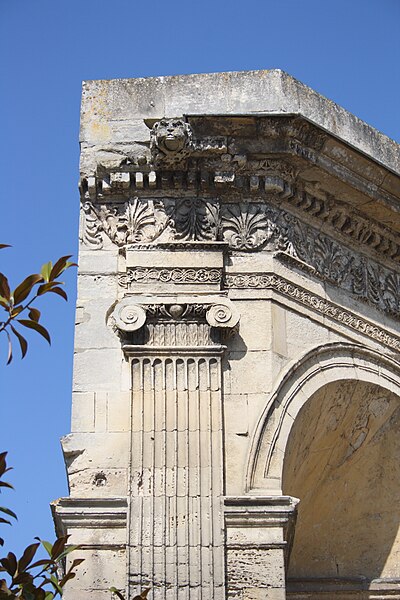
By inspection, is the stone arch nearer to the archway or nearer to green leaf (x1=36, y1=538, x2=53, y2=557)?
the archway

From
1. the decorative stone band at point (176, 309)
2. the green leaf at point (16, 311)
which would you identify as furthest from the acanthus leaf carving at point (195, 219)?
the green leaf at point (16, 311)

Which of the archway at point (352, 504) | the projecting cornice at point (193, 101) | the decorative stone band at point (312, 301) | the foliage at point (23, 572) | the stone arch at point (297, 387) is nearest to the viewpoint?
the foliage at point (23, 572)

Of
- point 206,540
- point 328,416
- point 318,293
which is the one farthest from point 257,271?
point 206,540

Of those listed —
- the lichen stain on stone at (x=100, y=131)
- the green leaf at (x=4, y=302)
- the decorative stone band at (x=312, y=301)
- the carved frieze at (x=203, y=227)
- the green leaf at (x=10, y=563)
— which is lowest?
the green leaf at (x=10, y=563)

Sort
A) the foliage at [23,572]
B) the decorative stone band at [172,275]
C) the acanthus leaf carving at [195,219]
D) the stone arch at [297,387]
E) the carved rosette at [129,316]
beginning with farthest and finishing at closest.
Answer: the acanthus leaf carving at [195,219] → the decorative stone band at [172,275] → the carved rosette at [129,316] → the stone arch at [297,387] → the foliage at [23,572]

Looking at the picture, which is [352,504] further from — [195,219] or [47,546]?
[47,546]

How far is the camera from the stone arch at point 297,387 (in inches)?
397

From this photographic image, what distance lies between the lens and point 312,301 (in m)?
11.2

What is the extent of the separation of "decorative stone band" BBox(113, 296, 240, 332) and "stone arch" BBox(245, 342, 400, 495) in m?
0.68

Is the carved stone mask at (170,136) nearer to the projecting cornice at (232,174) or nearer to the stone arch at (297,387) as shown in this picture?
the projecting cornice at (232,174)

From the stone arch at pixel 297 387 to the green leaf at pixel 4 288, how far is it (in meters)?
4.25

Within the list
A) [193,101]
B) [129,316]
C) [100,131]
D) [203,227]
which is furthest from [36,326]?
[193,101]

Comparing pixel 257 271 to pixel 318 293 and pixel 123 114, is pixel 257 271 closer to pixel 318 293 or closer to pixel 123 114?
pixel 318 293

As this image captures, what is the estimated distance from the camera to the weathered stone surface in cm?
976
